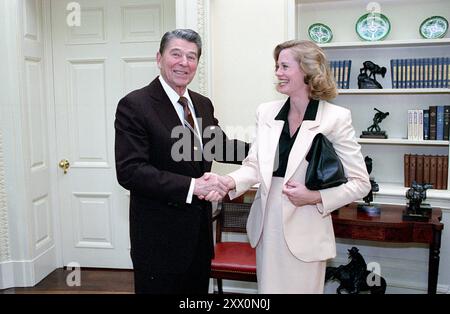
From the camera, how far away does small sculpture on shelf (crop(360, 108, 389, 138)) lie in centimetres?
326

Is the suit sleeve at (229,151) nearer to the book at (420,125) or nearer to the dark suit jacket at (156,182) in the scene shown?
the dark suit jacket at (156,182)

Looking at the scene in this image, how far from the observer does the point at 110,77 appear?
3.66 m

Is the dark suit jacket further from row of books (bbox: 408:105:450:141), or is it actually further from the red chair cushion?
row of books (bbox: 408:105:450:141)

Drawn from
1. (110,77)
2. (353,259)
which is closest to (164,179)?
(353,259)

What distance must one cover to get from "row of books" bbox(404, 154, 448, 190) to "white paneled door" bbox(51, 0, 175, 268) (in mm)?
2040

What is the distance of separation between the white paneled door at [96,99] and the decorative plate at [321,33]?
1.08m

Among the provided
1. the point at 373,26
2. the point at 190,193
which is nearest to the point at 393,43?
the point at 373,26

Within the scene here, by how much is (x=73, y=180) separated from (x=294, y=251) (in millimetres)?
2501

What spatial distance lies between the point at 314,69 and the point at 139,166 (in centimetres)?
82

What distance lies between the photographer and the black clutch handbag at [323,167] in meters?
1.77

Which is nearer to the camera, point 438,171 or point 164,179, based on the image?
point 164,179

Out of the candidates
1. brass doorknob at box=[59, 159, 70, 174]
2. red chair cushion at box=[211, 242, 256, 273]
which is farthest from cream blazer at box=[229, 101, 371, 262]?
brass doorknob at box=[59, 159, 70, 174]

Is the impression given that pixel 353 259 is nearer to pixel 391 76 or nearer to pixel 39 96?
pixel 391 76

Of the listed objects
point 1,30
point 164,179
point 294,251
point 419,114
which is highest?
point 1,30
